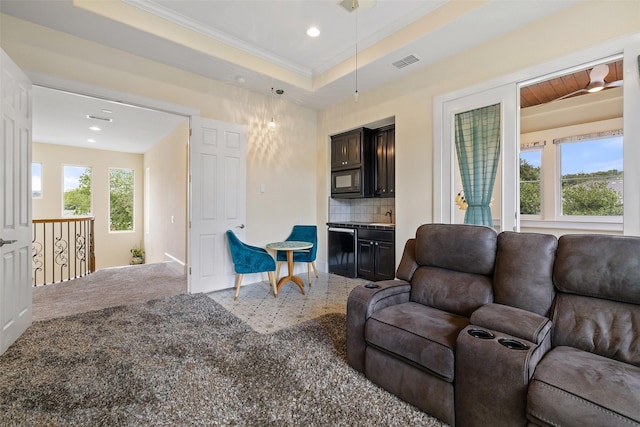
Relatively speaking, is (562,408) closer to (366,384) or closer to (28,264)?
(366,384)

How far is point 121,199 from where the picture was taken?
26.8 feet

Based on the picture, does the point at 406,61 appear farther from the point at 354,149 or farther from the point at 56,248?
the point at 56,248

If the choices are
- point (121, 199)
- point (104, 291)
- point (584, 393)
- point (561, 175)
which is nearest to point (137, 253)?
point (121, 199)

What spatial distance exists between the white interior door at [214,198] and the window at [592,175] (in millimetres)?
5021

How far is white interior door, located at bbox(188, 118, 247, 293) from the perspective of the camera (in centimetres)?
382

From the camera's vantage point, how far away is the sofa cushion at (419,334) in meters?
1.49

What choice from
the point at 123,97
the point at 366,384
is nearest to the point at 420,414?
the point at 366,384

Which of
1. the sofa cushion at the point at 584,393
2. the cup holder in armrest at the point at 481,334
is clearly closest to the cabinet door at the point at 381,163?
the cup holder in armrest at the point at 481,334

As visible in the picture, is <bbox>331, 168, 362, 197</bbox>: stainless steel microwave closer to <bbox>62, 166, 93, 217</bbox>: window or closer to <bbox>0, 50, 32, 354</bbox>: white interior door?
<bbox>0, 50, 32, 354</bbox>: white interior door

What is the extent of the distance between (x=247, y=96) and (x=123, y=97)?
1647 millimetres

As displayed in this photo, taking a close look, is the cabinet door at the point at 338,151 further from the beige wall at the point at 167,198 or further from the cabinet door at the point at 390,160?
the beige wall at the point at 167,198

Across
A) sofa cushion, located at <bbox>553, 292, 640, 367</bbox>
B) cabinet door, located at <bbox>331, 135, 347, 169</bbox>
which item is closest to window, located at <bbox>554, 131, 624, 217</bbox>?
cabinet door, located at <bbox>331, 135, 347, 169</bbox>

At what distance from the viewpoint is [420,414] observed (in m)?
1.58

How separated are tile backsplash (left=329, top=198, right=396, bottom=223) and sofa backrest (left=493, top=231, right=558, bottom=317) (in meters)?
2.97
